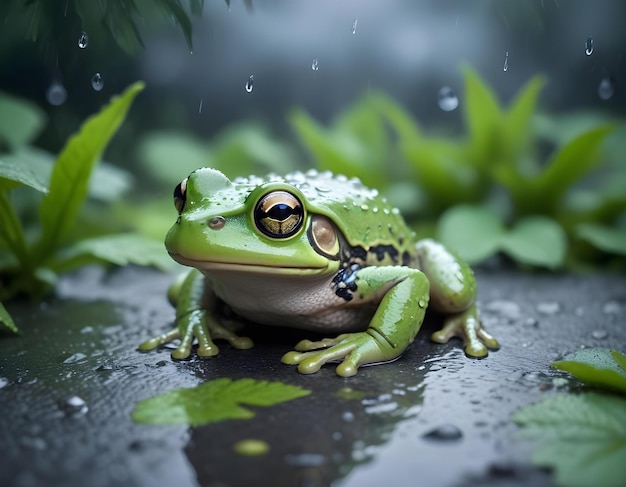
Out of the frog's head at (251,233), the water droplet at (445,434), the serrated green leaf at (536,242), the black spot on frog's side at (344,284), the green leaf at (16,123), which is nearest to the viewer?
the water droplet at (445,434)

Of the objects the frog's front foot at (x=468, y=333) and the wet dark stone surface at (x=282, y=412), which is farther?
the frog's front foot at (x=468, y=333)

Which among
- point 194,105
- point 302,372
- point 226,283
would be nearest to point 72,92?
point 194,105

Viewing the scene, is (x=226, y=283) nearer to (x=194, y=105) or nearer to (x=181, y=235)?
(x=181, y=235)

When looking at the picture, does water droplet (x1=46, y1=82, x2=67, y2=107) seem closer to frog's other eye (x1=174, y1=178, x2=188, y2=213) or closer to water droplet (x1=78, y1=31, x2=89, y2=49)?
water droplet (x1=78, y1=31, x2=89, y2=49)

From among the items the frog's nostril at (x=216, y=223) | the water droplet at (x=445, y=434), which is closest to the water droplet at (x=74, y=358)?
the frog's nostril at (x=216, y=223)

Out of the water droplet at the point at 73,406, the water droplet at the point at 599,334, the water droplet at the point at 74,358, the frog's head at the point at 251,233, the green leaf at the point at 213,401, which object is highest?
the frog's head at the point at 251,233

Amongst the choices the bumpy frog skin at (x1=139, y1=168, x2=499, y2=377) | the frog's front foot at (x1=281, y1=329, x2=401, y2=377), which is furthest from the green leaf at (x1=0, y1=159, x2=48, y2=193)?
the frog's front foot at (x1=281, y1=329, x2=401, y2=377)

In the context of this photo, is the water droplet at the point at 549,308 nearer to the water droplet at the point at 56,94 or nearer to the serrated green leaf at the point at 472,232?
the serrated green leaf at the point at 472,232
